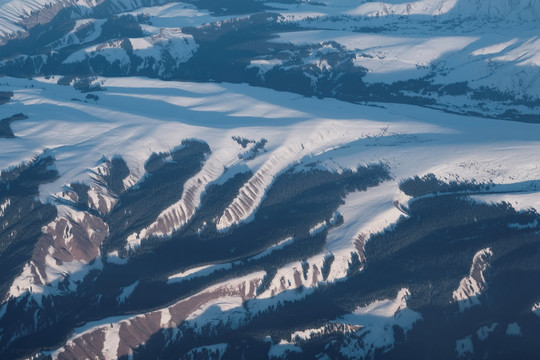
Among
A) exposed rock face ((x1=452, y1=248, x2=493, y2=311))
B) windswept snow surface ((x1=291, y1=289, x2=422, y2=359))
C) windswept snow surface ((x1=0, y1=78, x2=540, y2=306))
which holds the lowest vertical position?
windswept snow surface ((x1=291, y1=289, x2=422, y2=359))

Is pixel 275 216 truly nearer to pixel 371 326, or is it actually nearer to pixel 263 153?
pixel 263 153

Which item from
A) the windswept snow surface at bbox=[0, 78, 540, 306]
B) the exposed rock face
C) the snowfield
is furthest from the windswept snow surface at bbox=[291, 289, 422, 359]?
the windswept snow surface at bbox=[0, 78, 540, 306]

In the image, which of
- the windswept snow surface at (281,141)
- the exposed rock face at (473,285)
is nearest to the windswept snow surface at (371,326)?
the exposed rock face at (473,285)

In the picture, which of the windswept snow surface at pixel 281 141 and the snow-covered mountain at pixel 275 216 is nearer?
the snow-covered mountain at pixel 275 216

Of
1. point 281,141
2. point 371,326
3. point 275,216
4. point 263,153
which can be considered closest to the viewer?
point 371,326

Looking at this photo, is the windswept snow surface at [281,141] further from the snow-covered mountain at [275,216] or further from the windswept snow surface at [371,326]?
the windswept snow surface at [371,326]

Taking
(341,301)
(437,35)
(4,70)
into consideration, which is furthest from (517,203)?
(4,70)

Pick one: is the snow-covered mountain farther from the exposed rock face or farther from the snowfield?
the snowfield

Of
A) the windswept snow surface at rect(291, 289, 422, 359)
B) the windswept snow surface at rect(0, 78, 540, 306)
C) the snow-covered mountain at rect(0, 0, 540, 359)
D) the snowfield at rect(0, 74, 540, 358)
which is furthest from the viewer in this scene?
the windswept snow surface at rect(0, 78, 540, 306)

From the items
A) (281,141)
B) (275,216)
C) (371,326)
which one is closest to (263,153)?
(281,141)
